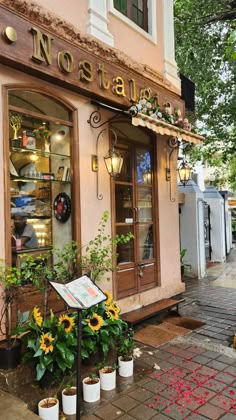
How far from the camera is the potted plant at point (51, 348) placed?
320 centimetres

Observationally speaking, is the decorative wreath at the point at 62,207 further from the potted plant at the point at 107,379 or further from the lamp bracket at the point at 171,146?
the lamp bracket at the point at 171,146

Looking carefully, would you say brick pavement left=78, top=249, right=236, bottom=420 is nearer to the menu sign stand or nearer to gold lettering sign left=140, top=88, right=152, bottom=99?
the menu sign stand

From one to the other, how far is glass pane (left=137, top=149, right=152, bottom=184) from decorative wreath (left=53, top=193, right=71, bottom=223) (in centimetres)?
171

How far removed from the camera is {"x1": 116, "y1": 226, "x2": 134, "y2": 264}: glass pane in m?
5.62

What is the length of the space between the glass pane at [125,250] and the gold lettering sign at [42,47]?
111 inches

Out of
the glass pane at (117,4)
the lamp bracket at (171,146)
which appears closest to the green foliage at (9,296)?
the lamp bracket at (171,146)

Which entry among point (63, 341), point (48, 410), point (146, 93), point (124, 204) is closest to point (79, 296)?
point (63, 341)

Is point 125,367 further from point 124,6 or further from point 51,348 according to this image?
point 124,6

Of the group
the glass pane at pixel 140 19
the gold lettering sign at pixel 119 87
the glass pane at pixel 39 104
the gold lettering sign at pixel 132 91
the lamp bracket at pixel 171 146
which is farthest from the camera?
the lamp bracket at pixel 171 146

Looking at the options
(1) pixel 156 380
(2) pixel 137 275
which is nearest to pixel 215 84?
(2) pixel 137 275

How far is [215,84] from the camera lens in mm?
10438

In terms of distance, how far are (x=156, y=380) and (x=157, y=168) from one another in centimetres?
395

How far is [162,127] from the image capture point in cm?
514

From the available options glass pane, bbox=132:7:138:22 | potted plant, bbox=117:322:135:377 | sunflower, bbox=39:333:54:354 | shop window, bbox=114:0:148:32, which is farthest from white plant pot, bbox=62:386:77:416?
glass pane, bbox=132:7:138:22
